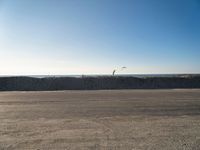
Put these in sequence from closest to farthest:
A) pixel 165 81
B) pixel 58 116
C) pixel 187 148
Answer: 1. pixel 187 148
2. pixel 58 116
3. pixel 165 81

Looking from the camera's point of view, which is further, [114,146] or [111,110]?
[111,110]

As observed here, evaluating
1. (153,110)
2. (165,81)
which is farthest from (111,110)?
(165,81)

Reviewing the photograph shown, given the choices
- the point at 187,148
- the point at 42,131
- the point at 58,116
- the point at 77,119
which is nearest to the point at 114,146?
the point at 187,148

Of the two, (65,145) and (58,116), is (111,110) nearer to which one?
(58,116)

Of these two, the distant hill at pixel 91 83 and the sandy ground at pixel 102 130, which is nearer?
the sandy ground at pixel 102 130

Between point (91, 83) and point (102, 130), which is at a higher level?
point (91, 83)

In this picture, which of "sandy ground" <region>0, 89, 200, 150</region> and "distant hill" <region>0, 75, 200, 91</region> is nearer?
"sandy ground" <region>0, 89, 200, 150</region>

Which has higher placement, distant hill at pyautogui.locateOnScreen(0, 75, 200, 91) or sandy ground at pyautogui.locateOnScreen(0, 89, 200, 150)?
distant hill at pyautogui.locateOnScreen(0, 75, 200, 91)

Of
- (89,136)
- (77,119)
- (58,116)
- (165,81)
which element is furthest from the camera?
(165,81)

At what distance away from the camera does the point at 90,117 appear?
14406mm

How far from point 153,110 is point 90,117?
4.03 m

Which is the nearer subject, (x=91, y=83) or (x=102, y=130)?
(x=102, y=130)

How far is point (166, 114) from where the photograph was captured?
1511 centimetres

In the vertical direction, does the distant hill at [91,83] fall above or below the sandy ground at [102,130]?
above
